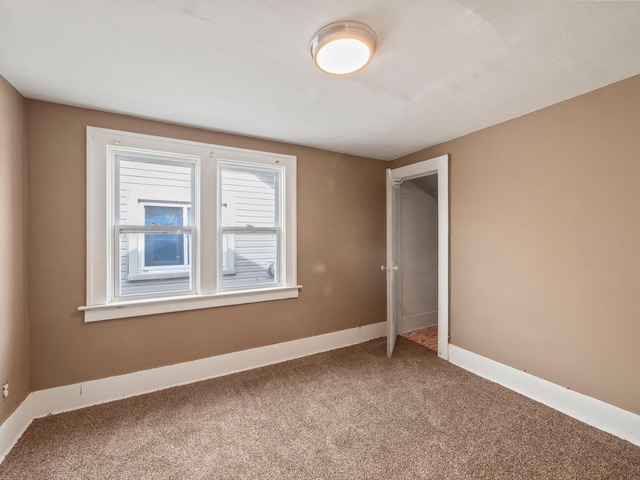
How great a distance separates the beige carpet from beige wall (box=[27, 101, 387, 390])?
0.39 m

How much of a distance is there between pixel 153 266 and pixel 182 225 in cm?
46

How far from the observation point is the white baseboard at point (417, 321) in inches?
156

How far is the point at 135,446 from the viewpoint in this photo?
6.01 feet

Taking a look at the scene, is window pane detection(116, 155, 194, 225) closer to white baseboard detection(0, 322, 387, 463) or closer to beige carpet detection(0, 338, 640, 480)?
white baseboard detection(0, 322, 387, 463)

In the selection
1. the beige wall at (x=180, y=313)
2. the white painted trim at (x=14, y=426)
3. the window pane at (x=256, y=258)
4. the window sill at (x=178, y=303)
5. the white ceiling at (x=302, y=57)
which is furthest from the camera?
the window pane at (x=256, y=258)

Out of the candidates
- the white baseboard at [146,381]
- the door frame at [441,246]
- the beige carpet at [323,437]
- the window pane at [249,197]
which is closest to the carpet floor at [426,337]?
the door frame at [441,246]

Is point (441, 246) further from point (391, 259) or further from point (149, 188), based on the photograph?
point (149, 188)

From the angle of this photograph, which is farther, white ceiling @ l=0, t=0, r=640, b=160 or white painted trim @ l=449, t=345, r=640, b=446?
white painted trim @ l=449, t=345, r=640, b=446

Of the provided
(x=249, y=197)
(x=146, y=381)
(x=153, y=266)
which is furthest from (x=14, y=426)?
(x=249, y=197)

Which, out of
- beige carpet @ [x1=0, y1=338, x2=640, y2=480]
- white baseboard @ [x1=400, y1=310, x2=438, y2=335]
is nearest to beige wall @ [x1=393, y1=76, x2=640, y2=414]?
beige carpet @ [x1=0, y1=338, x2=640, y2=480]

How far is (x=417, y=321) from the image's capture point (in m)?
4.10

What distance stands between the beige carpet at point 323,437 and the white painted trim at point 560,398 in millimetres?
82

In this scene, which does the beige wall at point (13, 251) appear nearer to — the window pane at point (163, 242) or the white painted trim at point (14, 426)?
the white painted trim at point (14, 426)

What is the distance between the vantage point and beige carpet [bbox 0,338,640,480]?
163 centimetres
